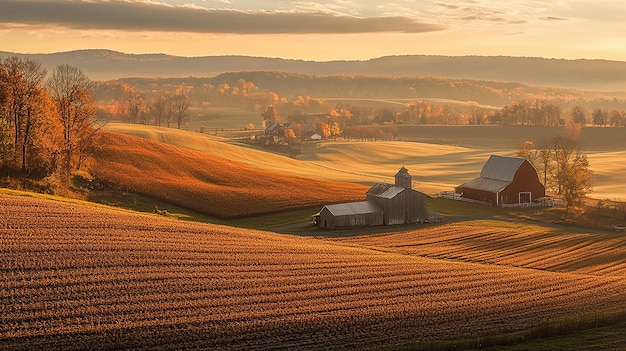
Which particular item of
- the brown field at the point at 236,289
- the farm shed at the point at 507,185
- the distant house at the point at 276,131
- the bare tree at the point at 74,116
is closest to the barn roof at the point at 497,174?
the farm shed at the point at 507,185

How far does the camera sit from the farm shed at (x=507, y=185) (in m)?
90.1

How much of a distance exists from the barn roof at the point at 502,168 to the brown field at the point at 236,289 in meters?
35.9

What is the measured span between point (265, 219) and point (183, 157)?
83.2 feet

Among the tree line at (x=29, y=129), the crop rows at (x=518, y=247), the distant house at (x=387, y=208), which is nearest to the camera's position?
the crop rows at (x=518, y=247)

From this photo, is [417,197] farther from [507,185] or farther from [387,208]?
[507,185]

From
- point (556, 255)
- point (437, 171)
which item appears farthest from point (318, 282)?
point (437, 171)

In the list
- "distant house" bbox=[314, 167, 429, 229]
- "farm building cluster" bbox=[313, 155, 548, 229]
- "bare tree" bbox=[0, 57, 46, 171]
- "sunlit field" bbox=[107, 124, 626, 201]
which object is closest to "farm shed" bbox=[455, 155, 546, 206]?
"farm building cluster" bbox=[313, 155, 548, 229]

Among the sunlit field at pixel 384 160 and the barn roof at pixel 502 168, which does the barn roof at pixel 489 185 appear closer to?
the barn roof at pixel 502 168

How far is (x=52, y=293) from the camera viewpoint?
110ft

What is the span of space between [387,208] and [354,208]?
3.40 meters

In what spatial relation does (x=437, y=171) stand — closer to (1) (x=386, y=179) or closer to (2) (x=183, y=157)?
(1) (x=386, y=179)

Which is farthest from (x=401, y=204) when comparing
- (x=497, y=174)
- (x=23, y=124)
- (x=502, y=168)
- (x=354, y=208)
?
(x=23, y=124)

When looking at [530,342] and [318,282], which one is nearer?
[530,342]

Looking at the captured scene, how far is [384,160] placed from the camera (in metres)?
152
